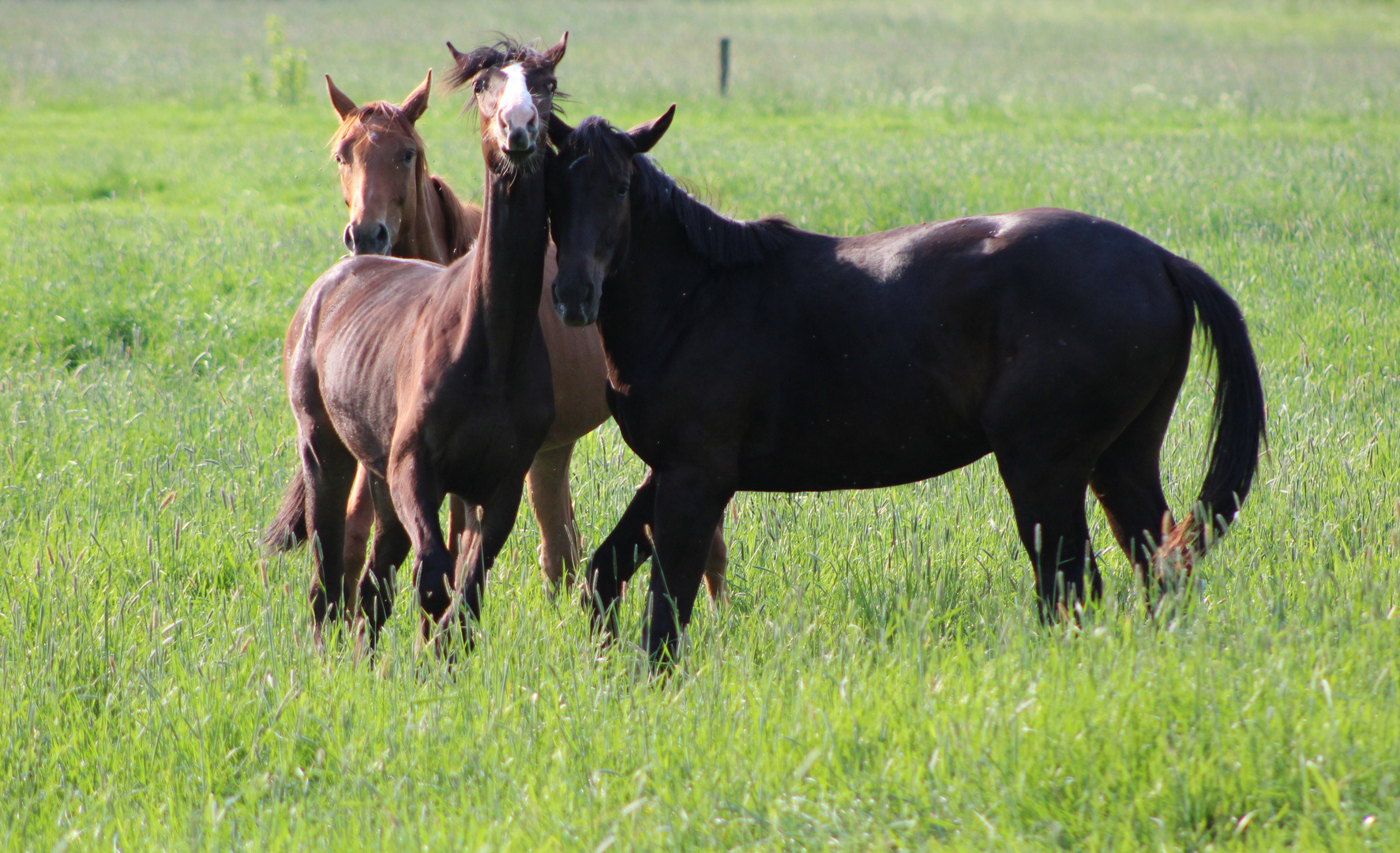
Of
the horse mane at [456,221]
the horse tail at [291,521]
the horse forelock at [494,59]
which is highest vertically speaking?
the horse forelock at [494,59]

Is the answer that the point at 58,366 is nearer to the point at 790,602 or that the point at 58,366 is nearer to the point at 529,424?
the point at 529,424

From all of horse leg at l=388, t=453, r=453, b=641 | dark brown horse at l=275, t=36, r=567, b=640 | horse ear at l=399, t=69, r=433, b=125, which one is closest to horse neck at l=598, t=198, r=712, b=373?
dark brown horse at l=275, t=36, r=567, b=640

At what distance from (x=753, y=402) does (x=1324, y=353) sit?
184 inches

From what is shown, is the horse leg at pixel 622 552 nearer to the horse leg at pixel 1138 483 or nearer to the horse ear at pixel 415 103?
the horse leg at pixel 1138 483

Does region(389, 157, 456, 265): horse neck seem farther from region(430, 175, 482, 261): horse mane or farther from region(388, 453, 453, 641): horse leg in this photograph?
region(388, 453, 453, 641): horse leg

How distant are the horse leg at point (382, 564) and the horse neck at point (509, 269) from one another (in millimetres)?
850

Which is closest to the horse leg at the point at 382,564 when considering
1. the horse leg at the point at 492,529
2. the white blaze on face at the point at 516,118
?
the horse leg at the point at 492,529

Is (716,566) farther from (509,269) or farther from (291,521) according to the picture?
(291,521)

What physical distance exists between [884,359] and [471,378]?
4.31ft

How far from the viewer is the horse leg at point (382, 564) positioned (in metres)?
4.18

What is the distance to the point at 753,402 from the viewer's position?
3803mm

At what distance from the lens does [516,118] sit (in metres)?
3.19

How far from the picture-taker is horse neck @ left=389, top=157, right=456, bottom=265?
5281mm

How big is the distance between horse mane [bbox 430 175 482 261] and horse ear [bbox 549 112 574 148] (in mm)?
2110
